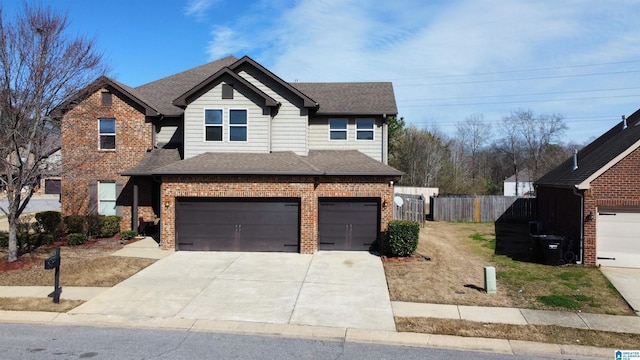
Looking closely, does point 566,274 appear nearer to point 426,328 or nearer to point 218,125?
point 426,328

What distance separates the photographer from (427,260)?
47.8ft

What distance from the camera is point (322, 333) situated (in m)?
8.43

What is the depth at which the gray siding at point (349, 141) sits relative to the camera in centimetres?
1966

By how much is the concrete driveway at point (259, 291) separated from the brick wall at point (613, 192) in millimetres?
6989

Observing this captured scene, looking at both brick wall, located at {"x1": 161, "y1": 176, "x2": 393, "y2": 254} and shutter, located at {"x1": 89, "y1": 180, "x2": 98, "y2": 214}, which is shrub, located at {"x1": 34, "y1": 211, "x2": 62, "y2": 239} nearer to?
shutter, located at {"x1": 89, "y1": 180, "x2": 98, "y2": 214}

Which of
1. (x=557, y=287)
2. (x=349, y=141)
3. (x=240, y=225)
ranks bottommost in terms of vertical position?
(x=557, y=287)

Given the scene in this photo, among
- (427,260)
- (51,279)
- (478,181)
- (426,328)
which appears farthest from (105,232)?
(478,181)

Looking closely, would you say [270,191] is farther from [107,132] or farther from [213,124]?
[107,132]

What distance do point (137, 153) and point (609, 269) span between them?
62.3ft

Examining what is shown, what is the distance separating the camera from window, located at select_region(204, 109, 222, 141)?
17641 millimetres

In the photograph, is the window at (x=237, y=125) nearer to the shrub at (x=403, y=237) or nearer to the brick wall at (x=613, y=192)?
the shrub at (x=403, y=237)

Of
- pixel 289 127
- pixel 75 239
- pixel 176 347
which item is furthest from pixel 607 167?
pixel 75 239

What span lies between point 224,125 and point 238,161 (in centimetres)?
198

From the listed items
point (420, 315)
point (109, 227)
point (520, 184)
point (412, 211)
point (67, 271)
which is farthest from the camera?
point (520, 184)
